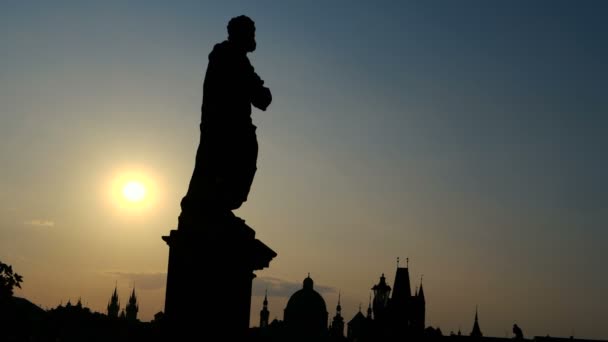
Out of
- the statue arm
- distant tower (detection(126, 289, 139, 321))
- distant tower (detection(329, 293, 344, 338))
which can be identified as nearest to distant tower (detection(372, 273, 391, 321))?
distant tower (detection(329, 293, 344, 338))

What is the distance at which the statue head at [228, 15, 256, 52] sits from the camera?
10.6 m

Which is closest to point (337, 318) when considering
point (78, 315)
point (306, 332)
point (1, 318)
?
point (306, 332)

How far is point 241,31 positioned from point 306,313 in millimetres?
141016

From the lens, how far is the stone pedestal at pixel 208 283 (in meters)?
9.77

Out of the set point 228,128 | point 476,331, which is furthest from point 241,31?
point 476,331

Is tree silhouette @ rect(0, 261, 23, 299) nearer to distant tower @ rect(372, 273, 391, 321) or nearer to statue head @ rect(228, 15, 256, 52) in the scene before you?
statue head @ rect(228, 15, 256, 52)

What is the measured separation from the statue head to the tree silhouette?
17.4m

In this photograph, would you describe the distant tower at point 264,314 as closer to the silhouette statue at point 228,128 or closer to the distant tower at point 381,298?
the distant tower at point 381,298

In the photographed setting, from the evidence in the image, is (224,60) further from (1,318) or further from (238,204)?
(1,318)

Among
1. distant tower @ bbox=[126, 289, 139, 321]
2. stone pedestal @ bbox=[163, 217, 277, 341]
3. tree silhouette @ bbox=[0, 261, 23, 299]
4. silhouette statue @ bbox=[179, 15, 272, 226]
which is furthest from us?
distant tower @ bbox=[126, 289, 139, 321]

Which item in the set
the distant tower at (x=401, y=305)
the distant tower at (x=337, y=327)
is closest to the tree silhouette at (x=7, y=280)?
the distant tower at (x=401, y=305)

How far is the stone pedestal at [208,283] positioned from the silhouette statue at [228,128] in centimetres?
39

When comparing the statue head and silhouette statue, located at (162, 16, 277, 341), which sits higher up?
the statue head

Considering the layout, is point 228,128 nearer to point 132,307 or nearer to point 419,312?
point 419,312
